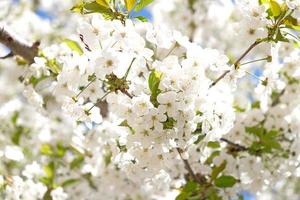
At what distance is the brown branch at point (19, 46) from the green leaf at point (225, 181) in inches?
46.3

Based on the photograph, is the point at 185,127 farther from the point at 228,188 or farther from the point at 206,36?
the point at 206,36

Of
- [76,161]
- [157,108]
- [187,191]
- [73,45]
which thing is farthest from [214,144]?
[76,161]

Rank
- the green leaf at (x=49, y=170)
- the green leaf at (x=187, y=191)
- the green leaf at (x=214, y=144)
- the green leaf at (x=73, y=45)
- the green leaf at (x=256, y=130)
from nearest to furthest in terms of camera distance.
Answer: the green leaf at (x=73, y=45) < the green leaf at (x=187, y=191) < the green leaf at (x=214, y=144) < the green leaf at (x=256, y=130) < the green leaf at (x=49, y=170)

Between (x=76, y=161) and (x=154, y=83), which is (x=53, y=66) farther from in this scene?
(x=76, y=161)

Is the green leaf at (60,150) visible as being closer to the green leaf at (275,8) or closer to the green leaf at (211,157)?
the green leaf at (211,157)

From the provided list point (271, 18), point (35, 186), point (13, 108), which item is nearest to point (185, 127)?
point (271, 18)

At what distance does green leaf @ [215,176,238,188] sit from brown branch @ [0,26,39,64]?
1177 mm

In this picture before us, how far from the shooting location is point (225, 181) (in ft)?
8.24

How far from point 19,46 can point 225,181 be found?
4.29 ft

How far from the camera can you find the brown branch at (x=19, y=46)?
249cm

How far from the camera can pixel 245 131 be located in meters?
2.95

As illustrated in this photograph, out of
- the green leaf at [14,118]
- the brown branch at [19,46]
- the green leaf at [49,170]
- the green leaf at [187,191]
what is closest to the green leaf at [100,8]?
the brown branch at [19,46]

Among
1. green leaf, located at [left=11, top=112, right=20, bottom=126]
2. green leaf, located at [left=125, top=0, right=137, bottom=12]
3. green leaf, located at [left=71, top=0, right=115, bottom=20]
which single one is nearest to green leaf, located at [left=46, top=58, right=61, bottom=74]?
green leaf, located at [left=71, top=0, right=115, bottom=20]

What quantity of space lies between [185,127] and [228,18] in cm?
470
